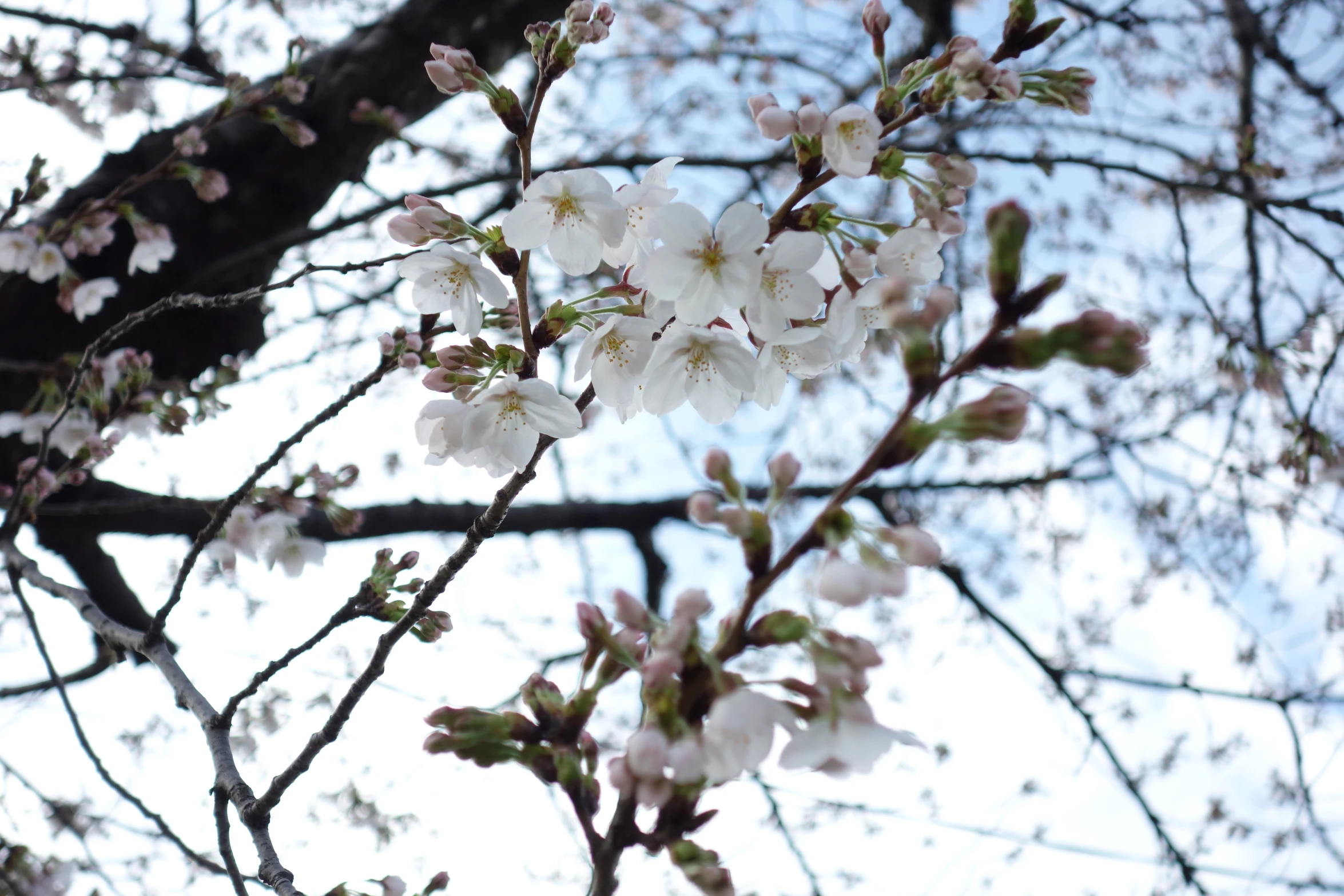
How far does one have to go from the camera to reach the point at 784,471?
1.95 ft

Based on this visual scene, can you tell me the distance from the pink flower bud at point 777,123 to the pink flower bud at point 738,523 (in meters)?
0.43

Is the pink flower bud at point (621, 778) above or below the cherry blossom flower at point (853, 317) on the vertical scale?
below

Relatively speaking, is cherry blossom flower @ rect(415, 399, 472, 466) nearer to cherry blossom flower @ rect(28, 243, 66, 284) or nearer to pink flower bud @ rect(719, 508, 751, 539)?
pink flower bud @ rect(719, 508, 751, 539)

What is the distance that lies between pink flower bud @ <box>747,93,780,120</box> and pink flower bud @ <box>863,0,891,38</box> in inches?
6.6

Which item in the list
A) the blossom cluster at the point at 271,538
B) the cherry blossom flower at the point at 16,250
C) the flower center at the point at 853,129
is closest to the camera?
the flower center at the point at 853,129

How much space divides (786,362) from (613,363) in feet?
0.63

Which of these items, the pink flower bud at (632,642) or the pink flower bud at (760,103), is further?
the pink flower bud at (760,103)

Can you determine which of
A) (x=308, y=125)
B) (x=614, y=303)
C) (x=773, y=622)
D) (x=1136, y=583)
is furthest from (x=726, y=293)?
(x=1136, y=583)

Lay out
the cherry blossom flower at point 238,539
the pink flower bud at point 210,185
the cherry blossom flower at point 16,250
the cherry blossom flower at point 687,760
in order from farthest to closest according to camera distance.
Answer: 1. the pink flower bud at point 210,185
2. the cherry blossom flower at point 16,250
3. the cherry blossom flower at point 238,539
4. the cherry blossom flower at point 687,760

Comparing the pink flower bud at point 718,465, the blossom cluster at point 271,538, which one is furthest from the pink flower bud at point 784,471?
the blossom cluster at point 271,538

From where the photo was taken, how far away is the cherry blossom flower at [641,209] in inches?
33.1

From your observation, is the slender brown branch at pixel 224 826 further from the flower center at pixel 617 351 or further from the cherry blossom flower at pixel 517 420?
the flower center at pixel 617 351

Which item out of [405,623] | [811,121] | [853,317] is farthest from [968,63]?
[405,623]

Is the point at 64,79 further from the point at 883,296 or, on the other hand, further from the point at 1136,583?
the point at 1136,583
